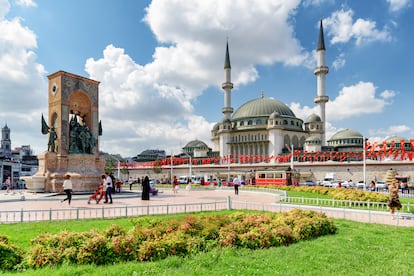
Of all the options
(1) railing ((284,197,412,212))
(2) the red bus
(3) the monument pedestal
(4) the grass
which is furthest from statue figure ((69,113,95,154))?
(2) the red bus

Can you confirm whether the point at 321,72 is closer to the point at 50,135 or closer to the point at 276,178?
the point at 276,178

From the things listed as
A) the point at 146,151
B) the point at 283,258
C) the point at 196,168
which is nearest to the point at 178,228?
the point at 283,258

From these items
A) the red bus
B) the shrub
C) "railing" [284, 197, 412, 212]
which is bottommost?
the red bus

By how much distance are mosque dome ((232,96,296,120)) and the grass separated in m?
66.4

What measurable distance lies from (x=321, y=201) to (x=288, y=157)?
38.6 metres

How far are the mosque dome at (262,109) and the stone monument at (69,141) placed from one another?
53919 millimetres

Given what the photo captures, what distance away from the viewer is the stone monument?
69.6 feet

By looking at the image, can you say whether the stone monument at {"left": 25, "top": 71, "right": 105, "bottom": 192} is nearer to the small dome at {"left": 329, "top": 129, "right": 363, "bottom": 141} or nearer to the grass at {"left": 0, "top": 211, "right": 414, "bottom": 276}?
the grass at {"left": 0, "top": 211, "right": 414, "bottom": 276}

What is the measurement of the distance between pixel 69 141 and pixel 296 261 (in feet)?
67.2

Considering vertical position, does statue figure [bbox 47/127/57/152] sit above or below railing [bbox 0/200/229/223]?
above

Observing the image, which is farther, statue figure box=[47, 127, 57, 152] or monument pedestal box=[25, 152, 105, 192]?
statue figure box=[47, 127, 57, 152]

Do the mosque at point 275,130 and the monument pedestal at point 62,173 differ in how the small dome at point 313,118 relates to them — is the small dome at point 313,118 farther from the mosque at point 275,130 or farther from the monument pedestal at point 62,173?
the monument pedestal at point 62,173

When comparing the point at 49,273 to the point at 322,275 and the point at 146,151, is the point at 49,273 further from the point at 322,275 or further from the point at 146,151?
the point at 146,151

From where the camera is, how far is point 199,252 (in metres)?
6.66
